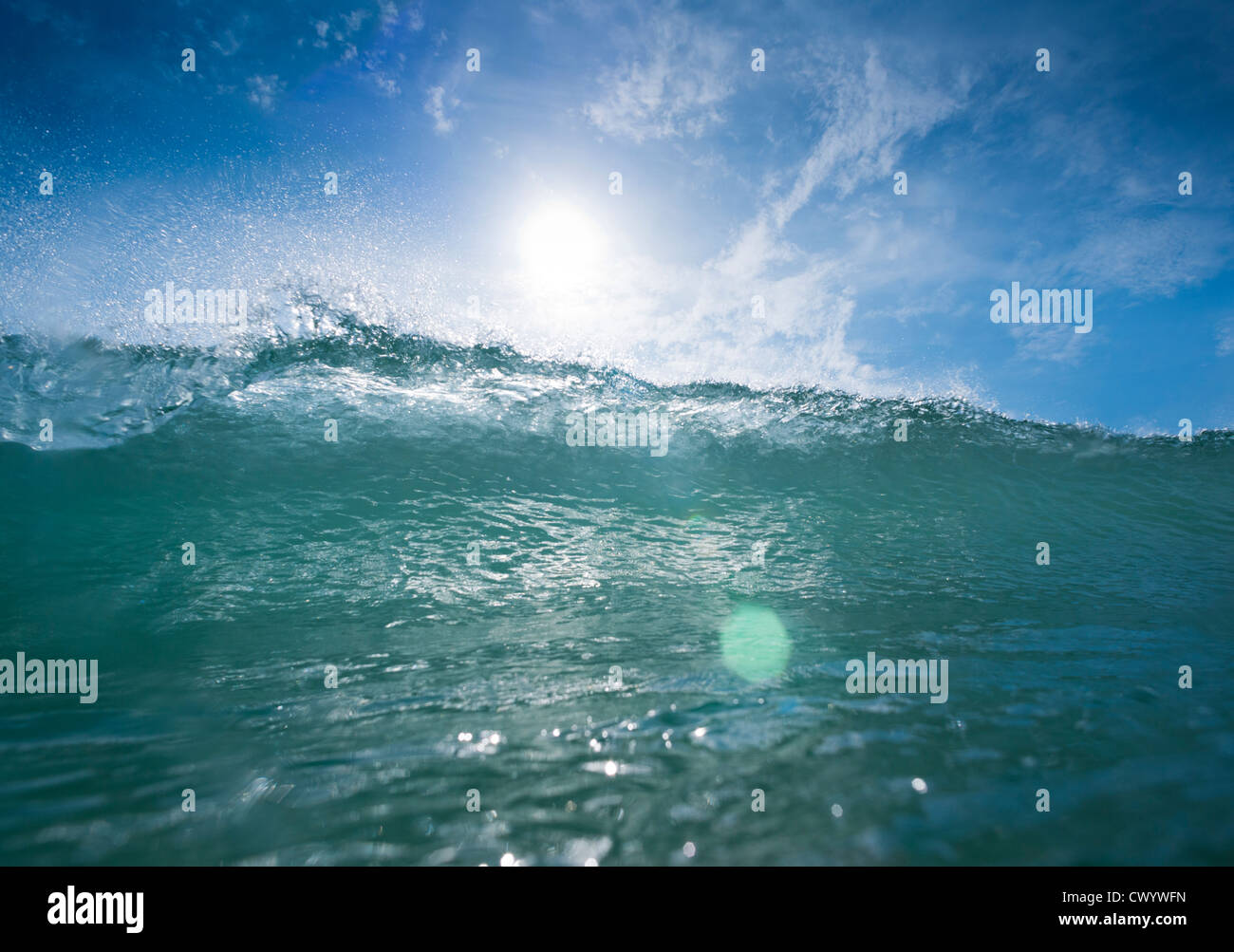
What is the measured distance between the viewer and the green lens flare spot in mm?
2670

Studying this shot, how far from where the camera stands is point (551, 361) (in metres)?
10.2

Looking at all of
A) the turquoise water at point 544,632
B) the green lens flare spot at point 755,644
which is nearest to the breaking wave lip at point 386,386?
the turquoise water at point 544,632

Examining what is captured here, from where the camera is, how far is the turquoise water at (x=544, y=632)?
153cm

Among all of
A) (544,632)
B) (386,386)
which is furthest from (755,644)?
(386,386)

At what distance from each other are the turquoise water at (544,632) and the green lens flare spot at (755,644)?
3cm

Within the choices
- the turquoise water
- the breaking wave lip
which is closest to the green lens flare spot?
the turquoise water

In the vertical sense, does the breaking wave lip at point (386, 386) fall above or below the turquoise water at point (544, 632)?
above

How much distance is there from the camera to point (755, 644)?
311 centimetres

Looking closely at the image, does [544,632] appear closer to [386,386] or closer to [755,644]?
[755,644]

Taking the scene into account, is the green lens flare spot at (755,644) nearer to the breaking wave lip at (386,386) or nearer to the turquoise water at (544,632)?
the turquoise water at (544,632)

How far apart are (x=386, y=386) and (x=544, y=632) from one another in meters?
7.01

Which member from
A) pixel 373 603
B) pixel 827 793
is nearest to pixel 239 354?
pixel 373 603

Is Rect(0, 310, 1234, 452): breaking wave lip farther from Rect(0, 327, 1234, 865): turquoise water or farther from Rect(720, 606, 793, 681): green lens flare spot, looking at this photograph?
Rect(720, 606, 793, 681): green lens flare spot
